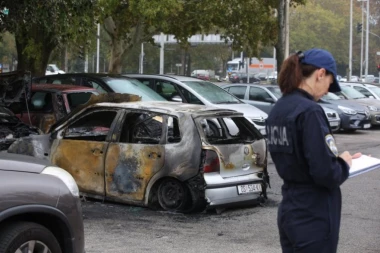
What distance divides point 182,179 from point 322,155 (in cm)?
551

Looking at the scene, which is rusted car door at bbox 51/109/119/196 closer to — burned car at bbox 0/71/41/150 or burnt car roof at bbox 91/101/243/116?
burnt car roof at bbox 91/101/243/116

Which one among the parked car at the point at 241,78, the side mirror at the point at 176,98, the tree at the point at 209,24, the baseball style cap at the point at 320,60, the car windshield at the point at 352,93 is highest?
the tree at the point at 209,24

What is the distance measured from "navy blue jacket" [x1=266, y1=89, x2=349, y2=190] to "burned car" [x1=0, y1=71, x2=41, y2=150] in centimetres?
824

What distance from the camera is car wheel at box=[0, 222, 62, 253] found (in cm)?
505

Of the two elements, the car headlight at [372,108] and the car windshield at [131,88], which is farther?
the car headlight at [372,108]

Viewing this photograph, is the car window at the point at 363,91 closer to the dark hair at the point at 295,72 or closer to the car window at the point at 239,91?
the car window at the point at 239,91

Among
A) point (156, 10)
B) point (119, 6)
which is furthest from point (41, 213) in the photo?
point (119, 6)

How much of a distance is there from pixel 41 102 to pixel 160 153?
4739 mm

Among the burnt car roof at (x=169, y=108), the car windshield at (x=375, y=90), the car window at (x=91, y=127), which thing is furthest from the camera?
the car windshield at (x=375, y=90)

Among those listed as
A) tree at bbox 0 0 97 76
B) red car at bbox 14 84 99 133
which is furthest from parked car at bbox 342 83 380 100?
red car at bbox 14 84 99 133

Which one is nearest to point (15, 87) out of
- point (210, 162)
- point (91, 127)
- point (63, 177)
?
point (91, 127)

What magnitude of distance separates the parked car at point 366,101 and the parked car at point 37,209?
1933 cm

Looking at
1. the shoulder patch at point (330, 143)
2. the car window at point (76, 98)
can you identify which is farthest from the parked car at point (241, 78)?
the shoulder patch at point (330, 143)

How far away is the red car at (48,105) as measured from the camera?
12.9 metres
